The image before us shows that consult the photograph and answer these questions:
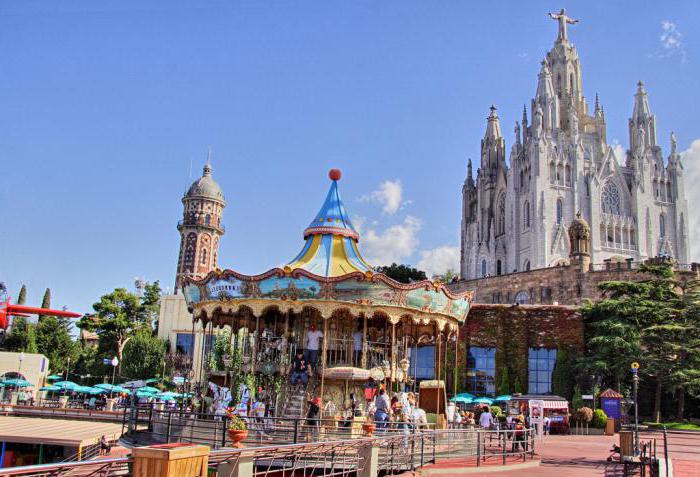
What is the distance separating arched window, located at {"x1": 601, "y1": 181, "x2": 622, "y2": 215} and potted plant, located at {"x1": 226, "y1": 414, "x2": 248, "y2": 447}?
69.7 meters

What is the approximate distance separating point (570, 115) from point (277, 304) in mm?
67161

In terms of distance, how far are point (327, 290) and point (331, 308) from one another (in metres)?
0.57

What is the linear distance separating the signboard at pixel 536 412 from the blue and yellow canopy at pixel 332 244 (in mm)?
11582

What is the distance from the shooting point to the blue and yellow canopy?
22188 millimetres

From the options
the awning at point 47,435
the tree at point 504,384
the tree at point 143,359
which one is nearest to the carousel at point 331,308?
the awning at point 47,435

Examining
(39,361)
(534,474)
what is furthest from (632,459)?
(39,361)

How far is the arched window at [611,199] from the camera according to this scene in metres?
78.0

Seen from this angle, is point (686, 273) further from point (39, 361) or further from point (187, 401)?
point (39, 361)

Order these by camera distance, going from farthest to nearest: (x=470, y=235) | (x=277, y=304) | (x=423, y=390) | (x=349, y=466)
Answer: (x=470, y=235) < (x=423, y=390) < (x=277, y=304) < (x=349, y=466)

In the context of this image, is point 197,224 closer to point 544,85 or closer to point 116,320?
point 116,320

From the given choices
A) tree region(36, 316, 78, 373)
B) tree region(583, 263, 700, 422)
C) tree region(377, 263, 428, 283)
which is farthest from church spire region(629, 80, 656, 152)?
tree region(36, 316, 78, 373)

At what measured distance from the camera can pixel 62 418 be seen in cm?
3319

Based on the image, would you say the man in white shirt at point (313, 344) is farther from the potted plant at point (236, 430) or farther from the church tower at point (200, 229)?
the church tower at point (200, 229)

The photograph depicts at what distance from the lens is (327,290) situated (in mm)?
20219
